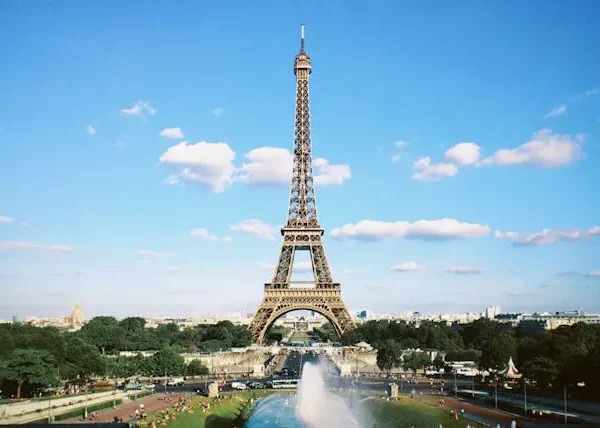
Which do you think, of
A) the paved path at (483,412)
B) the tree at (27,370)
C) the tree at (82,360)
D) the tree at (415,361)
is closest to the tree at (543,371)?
the paved path at (483,412)

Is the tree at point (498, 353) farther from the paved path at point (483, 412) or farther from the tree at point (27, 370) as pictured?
the tree at point (27, 370)

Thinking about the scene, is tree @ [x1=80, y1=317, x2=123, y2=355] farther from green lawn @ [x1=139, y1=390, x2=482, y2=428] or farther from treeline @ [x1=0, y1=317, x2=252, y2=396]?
green lawn @ [x1=139, y1=390, x2=482, y2=428]

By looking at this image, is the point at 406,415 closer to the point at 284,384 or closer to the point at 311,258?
the point at 284,384

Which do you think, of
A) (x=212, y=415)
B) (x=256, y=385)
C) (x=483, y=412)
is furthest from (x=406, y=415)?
(x=256, y=385)

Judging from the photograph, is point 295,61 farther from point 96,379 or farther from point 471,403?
point 471,403

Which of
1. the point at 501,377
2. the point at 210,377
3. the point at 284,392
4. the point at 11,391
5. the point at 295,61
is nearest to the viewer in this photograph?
the point at 11,391

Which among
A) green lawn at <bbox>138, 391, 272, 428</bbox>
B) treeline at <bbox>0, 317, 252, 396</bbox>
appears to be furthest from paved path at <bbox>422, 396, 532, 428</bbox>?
treeline at <bbox>0, 317, 252, 396</bbox>

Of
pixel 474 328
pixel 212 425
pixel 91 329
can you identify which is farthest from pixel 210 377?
pixel 474 328
